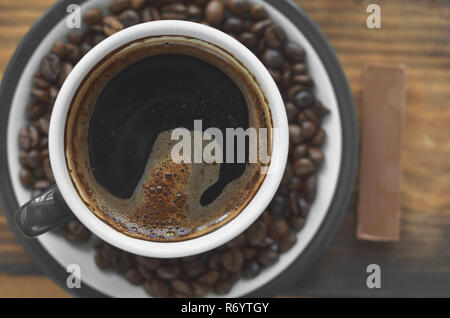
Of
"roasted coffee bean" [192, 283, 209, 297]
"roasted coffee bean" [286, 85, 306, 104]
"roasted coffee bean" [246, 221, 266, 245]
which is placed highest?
"roasted coffee bean" [286, 85, 306, 104]

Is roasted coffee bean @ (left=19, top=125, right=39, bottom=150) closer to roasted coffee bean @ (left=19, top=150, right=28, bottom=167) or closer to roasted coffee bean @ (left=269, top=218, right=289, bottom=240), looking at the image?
roasted coffee bean @ (left=19, top=150, right=28, bottom=167)

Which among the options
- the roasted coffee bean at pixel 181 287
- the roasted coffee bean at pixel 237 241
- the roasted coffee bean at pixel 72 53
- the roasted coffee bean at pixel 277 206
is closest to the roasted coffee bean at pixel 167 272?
the roasted coffee bean at pixel 181 287

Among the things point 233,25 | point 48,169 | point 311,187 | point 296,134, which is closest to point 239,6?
point 233,25

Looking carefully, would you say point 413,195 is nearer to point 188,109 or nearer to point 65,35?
point 188,109

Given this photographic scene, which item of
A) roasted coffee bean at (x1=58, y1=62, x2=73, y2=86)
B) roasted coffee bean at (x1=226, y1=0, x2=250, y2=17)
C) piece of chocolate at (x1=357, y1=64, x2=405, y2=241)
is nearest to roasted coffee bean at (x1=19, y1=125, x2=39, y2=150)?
roasted coffee bean at (x1=58, y1=62, x2=73, y2=86)

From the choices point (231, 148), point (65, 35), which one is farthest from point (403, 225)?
point (65, 35)

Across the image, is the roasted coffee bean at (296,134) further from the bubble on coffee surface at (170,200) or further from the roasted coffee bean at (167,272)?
the roasted coffee bean at (167,272)

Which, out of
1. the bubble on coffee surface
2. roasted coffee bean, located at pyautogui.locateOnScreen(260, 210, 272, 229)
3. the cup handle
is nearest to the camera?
the cup handle
